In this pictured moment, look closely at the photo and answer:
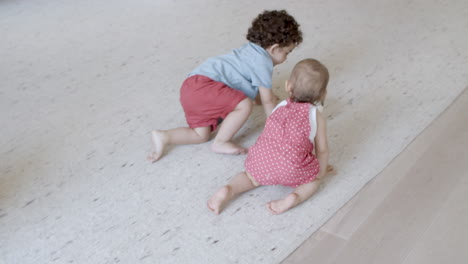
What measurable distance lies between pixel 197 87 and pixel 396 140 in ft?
2.16

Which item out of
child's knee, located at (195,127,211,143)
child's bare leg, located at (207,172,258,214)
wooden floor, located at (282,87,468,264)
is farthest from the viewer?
child's knee, located at (195,127,211,143)

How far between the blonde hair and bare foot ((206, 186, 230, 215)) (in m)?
0.31

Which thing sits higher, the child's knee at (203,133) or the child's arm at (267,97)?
the child's arm at (267,97)

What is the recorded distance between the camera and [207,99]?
1322 millimetres

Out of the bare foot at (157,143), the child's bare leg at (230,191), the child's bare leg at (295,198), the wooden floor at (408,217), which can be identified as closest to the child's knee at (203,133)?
the bare foot at (157,143)

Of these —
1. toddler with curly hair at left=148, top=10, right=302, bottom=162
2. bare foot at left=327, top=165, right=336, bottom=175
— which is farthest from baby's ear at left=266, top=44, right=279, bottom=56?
bare foot at left=327, top=165, right=336, bottom=175

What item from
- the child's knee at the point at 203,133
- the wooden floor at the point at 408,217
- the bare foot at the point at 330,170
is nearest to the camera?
the wooden floor at the point at 408,217

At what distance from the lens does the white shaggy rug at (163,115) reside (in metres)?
1.10

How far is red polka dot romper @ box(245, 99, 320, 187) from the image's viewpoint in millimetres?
1115

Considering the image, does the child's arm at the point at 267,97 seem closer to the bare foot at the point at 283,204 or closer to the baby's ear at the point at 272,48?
the baby's ear at the point at 272,48

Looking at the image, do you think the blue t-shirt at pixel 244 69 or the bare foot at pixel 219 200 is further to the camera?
the blue t-shirt at pixel 244 69

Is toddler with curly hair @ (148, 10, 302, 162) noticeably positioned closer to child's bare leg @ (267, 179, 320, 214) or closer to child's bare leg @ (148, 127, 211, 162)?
child's bare leg @ (148, 127, 211, 162)

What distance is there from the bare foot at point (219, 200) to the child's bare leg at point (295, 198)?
12 centimetres

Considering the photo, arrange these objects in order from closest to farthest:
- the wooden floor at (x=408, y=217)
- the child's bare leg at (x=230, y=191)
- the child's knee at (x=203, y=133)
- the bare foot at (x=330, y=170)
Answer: the wooden floor at (x=408, y=217) < the child's bare leg at (x=230, y=191) < the bare foot at (x=330, y=170) < the child's knee at (x=203, y=133)
